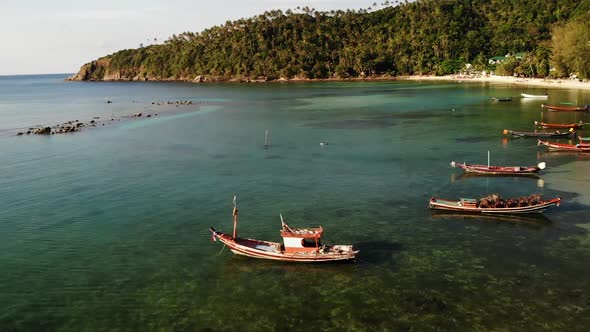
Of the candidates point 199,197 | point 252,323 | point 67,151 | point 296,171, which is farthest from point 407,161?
point 67,151

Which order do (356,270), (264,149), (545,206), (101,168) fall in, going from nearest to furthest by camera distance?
(356,270), (545,206), (101,168), (264,149)

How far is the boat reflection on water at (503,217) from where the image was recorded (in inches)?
1511

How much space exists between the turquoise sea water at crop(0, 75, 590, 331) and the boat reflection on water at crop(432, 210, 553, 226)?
0.73 feet

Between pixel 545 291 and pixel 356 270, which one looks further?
pixel 356 270

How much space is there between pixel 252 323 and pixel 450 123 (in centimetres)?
7726

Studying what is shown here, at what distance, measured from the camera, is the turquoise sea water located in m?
26.1

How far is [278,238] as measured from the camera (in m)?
36.4

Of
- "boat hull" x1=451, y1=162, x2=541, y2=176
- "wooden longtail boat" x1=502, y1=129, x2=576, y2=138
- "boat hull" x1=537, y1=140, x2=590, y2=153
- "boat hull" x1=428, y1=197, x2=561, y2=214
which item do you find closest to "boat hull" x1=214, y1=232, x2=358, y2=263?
"boat hull" x1=428, y1=197, x2=561, y2=214

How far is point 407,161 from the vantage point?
6062 cm

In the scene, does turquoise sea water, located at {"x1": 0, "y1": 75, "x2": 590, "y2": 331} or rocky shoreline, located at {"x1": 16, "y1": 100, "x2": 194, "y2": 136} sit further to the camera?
rocky shoreline, located at {"x1": 16, "y1": 100, "x2": 194, "y2": 136}

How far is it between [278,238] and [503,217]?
19.7 metres

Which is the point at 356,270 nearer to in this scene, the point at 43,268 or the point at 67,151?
the point at 43,268

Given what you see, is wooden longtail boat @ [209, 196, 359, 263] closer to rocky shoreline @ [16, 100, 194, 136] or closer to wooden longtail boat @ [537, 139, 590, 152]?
wooden longtail boat @ [537, 139, 590, 152]

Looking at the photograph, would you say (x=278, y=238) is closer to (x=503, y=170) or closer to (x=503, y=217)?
(x=503, y=217)
